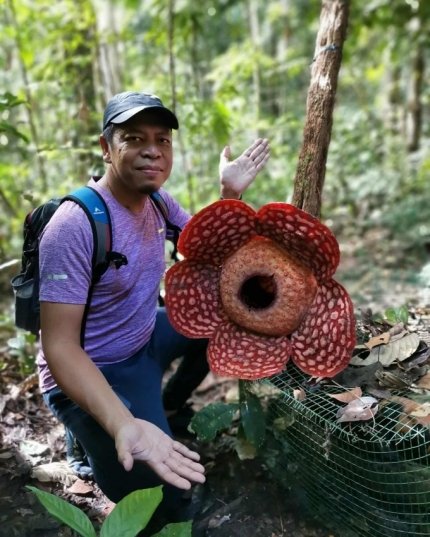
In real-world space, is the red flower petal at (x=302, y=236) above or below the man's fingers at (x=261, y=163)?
below

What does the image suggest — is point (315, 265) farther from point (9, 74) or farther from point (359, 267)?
point (9, 74)

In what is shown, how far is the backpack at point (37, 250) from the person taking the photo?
2.01 metres

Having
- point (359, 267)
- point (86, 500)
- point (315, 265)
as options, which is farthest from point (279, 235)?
point (359, 267)

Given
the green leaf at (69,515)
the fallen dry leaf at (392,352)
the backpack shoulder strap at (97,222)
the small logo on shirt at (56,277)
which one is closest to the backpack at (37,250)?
the backpack shoulder strap at (97,222)

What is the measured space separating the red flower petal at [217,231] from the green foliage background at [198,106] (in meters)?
1.34

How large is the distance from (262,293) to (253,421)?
1.98ft

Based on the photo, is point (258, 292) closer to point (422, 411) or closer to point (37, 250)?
point (422, 411)

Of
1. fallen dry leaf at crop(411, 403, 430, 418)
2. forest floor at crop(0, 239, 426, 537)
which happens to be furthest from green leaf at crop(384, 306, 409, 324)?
forest floor at crop(0, 239, 426, 537)

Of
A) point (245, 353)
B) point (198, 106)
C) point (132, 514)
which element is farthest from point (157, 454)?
point (198, 106)

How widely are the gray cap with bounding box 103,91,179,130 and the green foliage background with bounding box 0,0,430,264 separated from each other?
910 millimetres

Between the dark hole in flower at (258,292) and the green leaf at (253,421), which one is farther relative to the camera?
the green leaf at (253,421)

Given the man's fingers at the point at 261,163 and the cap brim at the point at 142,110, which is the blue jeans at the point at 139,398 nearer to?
the man's fingers at the point at 261,163

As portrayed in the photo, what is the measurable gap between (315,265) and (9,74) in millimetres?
6923

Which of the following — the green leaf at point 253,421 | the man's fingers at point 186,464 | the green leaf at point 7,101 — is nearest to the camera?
the man's fingers at point 186,464
